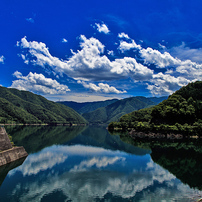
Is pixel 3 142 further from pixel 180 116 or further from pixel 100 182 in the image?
pixel 180 116

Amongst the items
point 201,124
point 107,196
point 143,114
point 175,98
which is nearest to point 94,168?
point 107,196

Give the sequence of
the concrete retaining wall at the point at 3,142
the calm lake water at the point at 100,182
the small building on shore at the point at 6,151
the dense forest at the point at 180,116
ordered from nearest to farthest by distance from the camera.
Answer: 1. the calm lake water at the point at 100,182
2. the small building on shore at the point at 6,151
3. the concrete retaining wall at the point at 3,142
4. the dense forest at the point at 180,116

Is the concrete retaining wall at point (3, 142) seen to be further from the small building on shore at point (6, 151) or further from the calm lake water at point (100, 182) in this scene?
the calm lake water at point (100, 182)

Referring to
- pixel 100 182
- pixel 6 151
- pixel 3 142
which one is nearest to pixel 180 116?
pixel 100 182

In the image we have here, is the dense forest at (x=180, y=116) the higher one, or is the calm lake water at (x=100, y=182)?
the dense forest at (x=180, y=116)

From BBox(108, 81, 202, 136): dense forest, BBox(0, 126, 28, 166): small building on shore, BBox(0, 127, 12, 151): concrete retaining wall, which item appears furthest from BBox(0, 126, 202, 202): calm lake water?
BBox(108, 81, 202, 136): dense forest

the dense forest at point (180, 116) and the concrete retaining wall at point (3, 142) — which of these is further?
the dense forest at point (180, 116)

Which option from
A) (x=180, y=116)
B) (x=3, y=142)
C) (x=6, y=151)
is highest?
(x=180, y=116)

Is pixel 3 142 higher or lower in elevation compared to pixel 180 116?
lower

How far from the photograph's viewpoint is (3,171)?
31109 millimetres

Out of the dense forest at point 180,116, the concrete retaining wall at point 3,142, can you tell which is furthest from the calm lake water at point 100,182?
the dense forest at point 180,116

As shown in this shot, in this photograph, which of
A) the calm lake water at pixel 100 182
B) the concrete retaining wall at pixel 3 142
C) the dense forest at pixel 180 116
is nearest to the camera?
the calm lake water at pixel 100 182

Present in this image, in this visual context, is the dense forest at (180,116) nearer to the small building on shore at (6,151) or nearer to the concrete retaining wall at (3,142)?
the small building on shore at (6,151)

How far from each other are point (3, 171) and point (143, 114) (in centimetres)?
15810
